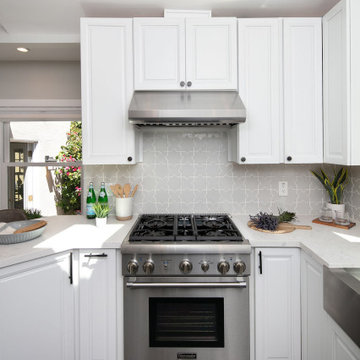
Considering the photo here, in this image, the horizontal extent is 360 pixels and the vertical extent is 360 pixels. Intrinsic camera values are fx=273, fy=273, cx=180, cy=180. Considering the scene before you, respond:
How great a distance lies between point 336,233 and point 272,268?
51 cm

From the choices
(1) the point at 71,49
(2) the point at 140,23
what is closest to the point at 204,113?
(2) the point at 140,23

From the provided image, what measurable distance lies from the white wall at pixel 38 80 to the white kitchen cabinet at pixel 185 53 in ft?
3.84

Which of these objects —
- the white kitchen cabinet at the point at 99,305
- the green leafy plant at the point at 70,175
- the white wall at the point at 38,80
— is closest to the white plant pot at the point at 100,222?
the white kitchen cabinet at the point at 99,305

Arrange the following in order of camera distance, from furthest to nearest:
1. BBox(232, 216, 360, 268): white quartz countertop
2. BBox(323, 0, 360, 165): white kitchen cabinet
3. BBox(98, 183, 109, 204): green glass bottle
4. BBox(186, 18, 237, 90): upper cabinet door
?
BBox(98, 183, 109, 204): green glass bottle < BBox(186, 18, 237, 90): upper cabinet door < BBox(323, 0, 360, 165): white kitchen cabinet < BBox(232, 216, 360, 268): white quartz countertop

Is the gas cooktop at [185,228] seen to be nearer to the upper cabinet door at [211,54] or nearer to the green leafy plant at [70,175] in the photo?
the upper cabinet door at [211,54]

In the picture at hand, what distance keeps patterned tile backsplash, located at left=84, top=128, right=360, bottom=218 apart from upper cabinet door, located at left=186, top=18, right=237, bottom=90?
1.58 ft

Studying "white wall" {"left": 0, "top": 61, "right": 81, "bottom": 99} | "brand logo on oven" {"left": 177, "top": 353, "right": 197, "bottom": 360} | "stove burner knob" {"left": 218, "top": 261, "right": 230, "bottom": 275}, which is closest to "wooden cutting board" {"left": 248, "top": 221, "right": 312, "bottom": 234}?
"stove burner knob" {"left": 218, "top": 261, "right": 230, "bottom": 275}

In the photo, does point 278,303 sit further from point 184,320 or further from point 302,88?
point 302,88

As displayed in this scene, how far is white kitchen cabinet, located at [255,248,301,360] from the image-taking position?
165 cm

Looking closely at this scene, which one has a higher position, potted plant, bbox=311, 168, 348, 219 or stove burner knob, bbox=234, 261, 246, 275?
potted plant, bbox=311, 168, 348, 219

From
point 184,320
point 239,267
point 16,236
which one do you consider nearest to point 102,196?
point 16,236

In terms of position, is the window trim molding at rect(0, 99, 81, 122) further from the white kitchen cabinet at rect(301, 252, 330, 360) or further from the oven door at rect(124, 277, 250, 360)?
the white kitchen cabinet at rect(301, 252, 330, 360)

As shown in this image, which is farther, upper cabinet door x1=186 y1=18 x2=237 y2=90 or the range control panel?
upper cabinet door x1=186 y1=18 x2=237 y2=90

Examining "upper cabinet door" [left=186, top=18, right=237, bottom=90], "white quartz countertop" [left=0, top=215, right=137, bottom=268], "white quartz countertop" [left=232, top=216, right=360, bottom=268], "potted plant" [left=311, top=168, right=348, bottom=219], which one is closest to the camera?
"white quartz countertop" [left=232, top=216, right=360, bottom=268]
